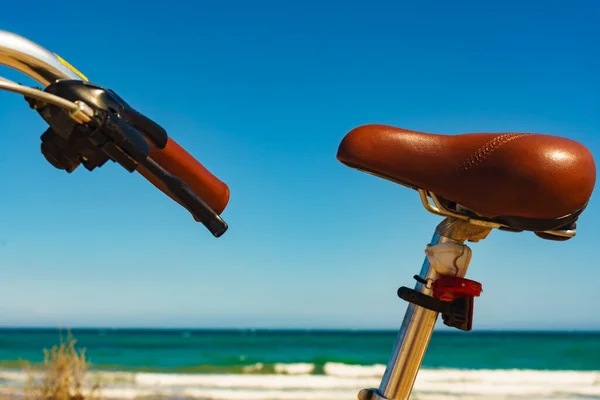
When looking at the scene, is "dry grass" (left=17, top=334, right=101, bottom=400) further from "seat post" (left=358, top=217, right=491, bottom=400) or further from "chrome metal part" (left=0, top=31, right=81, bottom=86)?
"chrome metal part" (left=0, top=31, right=81, bottom=86)

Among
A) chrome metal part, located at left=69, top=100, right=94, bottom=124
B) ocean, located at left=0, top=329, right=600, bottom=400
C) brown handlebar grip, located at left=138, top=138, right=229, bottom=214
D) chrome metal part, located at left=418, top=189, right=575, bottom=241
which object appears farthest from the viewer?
ocean, located at left=0, top=329, right=600, bottom=400

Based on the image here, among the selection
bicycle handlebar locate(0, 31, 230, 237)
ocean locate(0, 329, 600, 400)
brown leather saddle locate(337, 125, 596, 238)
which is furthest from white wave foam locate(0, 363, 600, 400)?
bicycle handlebar locate(0, 31, 230, 237)

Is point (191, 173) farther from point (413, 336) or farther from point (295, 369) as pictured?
point (295, 369)

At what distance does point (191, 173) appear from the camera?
992 mm

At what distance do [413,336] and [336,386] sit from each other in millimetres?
11849

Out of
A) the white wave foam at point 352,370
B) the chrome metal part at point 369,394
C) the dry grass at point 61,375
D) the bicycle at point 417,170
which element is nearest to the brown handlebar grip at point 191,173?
the bicycle at point 417,170

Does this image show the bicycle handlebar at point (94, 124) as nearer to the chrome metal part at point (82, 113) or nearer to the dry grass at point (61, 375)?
the chrome metal part at point (82, 113)

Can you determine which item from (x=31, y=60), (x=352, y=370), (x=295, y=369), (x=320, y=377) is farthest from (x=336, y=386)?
(x=31, y=60)

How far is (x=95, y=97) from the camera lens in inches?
29.7

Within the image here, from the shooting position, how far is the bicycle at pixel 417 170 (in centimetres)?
76

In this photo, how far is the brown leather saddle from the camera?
3.55 feet

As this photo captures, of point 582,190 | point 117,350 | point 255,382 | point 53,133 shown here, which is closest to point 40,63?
point 53,133

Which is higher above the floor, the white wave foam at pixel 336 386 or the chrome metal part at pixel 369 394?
the chrome metal part at pixel 369 394

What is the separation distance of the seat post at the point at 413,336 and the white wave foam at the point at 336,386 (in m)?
9.23
